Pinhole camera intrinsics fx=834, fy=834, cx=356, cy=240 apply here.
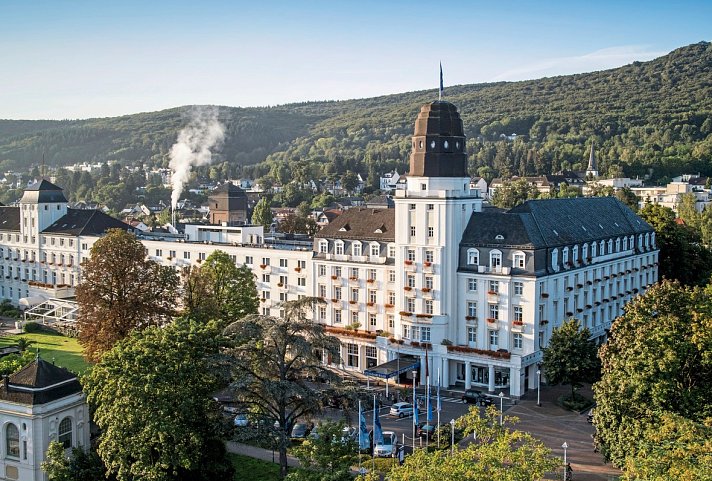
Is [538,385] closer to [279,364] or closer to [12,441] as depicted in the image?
[279,364]

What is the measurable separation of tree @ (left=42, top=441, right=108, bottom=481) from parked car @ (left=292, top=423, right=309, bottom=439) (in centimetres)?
1319

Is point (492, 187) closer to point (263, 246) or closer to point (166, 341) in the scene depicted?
point (263, 246)

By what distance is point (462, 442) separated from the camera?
178 ft

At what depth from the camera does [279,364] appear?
47625mm

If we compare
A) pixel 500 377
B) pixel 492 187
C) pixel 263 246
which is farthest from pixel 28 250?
pixel 492 187

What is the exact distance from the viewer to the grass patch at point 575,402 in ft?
203

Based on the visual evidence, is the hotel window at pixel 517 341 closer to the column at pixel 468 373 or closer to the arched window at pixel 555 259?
the column at pixel 468 373

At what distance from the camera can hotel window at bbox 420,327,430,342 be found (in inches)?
2749

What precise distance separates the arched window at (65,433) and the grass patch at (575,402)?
35052 mm

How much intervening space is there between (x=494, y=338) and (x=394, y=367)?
28.1 feet

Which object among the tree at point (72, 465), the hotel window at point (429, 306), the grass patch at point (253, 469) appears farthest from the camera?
the hotel window at point (429, 306)

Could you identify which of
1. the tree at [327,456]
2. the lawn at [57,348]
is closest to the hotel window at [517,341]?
the tree at [327,456]

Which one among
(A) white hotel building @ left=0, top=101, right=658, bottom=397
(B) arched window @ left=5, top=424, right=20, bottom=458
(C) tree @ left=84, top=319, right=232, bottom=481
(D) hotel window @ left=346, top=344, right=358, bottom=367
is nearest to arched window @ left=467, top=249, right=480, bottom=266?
(A) white hotel building @ left=0, top=101, right=658, bottom=397

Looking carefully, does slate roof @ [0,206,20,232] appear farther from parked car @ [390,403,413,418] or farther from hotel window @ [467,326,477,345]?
parked car @ [390,403,413,418]
